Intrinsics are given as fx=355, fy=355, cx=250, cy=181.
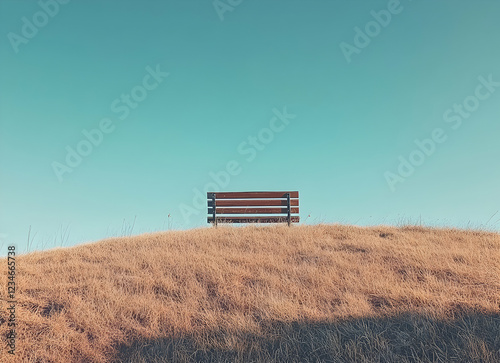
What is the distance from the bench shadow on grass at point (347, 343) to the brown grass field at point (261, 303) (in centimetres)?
2

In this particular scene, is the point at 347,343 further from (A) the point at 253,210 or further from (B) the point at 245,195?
(B) the point at 245,195

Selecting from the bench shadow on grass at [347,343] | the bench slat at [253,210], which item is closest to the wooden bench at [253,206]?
the bench slat at [253,210]

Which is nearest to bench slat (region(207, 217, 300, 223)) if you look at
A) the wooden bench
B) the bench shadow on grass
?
the wooden bench

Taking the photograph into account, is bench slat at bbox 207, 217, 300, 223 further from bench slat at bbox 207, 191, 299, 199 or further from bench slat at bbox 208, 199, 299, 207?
bench slat at bbox 207, 191, 299, 199

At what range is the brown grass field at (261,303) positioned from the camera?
17.6ft

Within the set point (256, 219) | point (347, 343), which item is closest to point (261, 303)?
point (347, 343)

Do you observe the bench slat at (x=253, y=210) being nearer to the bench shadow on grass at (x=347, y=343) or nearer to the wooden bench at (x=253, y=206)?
the wooden bench at (x=253, y=206)

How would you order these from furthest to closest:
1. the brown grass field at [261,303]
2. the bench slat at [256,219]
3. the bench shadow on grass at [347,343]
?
1. the bench slat at [256,219]
2. the brown grass field at [261,303]
3. the bench shadow on grass at [347,343]

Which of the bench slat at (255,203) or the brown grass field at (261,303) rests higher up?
the bench slat at (255,203)

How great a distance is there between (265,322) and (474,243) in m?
8.29

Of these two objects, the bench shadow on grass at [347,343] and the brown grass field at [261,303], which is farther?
the brown grass field at [261,303]

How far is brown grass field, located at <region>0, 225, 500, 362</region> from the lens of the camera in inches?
212

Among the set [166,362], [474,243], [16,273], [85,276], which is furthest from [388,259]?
[16,273]

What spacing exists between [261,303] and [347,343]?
1.81 m
